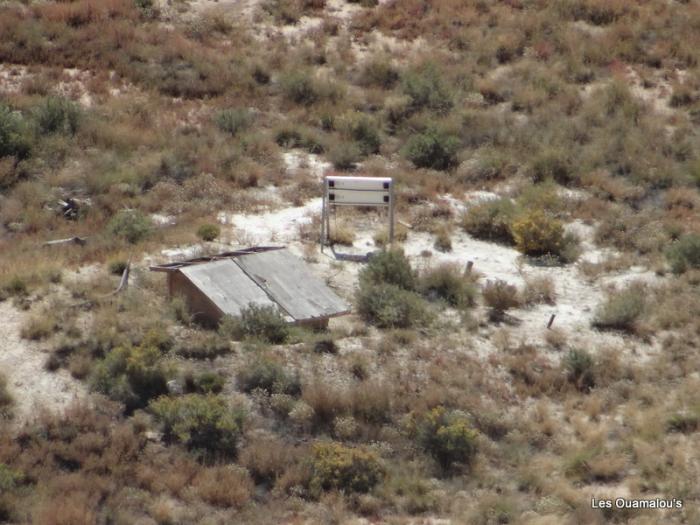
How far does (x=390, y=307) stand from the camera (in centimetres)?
1509

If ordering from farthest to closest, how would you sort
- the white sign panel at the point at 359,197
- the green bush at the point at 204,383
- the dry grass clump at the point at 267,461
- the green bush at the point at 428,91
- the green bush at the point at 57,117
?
the green bush at the point at 428,91
the green bush at the point at 57,117
the white sign panel at the point at 359,197
the green bush at the point at 204,383
the dry grass clump at the point at 267,461

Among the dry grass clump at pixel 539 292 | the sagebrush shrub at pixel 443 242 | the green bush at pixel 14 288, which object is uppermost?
the green bush at pixel 14 288

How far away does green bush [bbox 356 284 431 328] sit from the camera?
592 inches

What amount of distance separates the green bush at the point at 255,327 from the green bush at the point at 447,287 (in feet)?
8.66

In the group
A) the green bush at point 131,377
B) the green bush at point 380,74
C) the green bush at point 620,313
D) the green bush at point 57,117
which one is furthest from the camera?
the green bush at point 380,74

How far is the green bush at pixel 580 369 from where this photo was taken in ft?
46.2

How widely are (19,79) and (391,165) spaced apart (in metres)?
7.81

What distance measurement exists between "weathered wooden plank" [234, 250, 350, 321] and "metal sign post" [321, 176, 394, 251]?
79.0 inches

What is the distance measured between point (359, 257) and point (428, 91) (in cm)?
746

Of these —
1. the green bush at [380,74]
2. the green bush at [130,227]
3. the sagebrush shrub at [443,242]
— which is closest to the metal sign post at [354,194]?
the sagebrush shrub at [443,242]

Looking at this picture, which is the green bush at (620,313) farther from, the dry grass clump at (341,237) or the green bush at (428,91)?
the green bush at (428,91)

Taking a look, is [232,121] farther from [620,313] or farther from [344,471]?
[344,471]

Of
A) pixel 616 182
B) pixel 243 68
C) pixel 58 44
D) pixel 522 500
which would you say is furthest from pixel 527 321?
pixel 58 44

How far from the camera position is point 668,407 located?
13547mm
